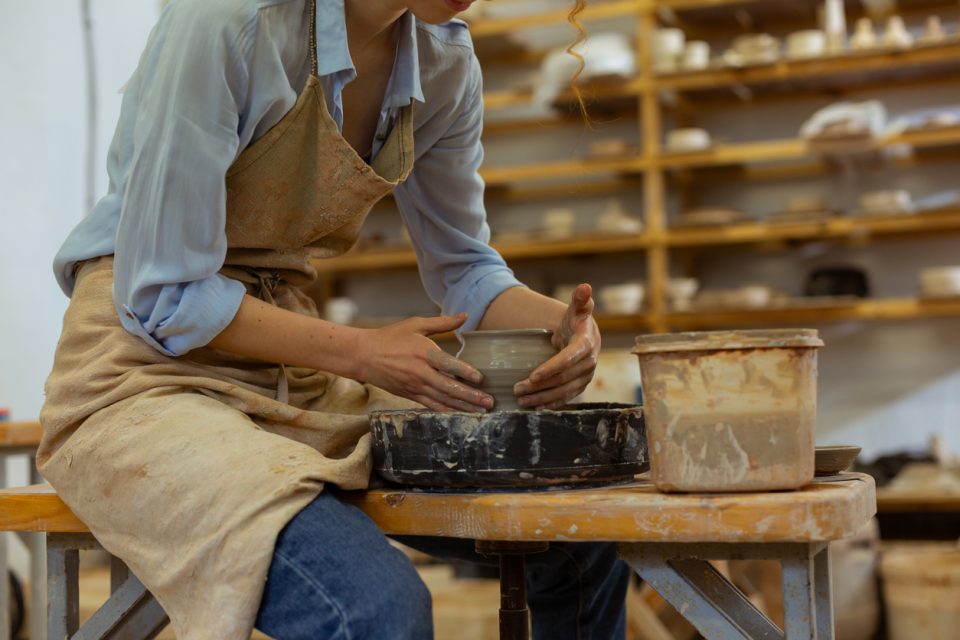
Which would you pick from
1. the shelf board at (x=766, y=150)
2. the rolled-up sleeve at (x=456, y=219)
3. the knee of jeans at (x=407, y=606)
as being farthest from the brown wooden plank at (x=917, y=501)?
the knee of jeans at (x=407, y=606)

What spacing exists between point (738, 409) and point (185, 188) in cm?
74

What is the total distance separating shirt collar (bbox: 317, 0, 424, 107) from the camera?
150cm

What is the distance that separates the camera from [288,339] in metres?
1.43

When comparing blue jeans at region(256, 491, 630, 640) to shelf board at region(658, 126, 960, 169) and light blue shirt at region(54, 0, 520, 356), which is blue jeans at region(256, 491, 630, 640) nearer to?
light blue shirt at region(54, 0, 520, 356)

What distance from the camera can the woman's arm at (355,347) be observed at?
1395mm

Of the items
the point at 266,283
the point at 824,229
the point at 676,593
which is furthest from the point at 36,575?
the point at 824,229

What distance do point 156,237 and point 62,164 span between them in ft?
11.6

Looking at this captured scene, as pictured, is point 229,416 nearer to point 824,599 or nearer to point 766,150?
point 824,599

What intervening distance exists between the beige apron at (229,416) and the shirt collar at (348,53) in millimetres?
19

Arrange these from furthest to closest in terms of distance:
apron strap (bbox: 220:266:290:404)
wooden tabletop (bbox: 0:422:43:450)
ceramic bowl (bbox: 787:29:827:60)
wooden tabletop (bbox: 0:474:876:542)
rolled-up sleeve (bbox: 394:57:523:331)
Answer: ceramic bowl (bbox: 787:29:827:60)
wooden tabletop (bbox: 0:422:43:450)
rolled-up sleeve (bbox: 394:57:523:331)
apron strap (bbox: 220:266:290:404)
wooden tabletop (bbox: 0:474:876:542)

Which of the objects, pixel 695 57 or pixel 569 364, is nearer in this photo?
pixel 569 364

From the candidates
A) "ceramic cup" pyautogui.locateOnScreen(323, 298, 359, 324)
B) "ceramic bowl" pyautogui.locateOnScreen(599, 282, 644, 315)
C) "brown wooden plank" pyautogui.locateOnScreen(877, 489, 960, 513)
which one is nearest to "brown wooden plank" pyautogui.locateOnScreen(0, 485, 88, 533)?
"brown wooden plank" pyautogui.locateOnScreen(877, 489, 960, 513)

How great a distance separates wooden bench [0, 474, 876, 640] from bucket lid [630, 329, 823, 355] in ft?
0.52

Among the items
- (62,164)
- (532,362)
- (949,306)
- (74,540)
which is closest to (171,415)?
(74,540)
